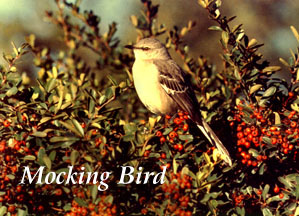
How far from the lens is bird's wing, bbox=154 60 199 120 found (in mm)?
4332

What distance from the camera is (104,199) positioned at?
2721 millimetres

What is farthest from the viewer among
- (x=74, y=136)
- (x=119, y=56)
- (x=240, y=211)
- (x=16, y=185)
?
(x=119, y=56)

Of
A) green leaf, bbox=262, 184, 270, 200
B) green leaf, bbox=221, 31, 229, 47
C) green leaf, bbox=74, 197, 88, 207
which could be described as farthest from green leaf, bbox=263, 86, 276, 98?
green leaf, bbox=74, 197, 88, 207

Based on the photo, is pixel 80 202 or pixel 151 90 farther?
pixel 151 90

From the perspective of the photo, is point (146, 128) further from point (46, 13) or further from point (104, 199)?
point (46, 13)

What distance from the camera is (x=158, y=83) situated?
4574mm

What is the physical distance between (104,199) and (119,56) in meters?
2.51

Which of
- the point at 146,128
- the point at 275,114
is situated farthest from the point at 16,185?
the point at 275,114

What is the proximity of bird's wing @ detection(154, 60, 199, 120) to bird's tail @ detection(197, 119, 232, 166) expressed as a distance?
724mm

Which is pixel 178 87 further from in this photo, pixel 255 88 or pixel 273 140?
pixel 273 140

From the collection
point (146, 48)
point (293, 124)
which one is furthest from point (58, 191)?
point (146, 48)

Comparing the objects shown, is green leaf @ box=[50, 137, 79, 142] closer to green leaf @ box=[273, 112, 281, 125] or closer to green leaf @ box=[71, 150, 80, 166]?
green leaf @ box=[71, 150, 80, 166]

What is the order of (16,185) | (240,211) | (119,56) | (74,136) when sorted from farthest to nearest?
(119,56) → (240,211) → (16,185) → (74,136)

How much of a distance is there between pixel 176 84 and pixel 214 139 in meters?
1.60
